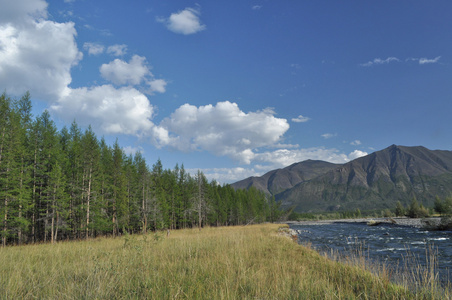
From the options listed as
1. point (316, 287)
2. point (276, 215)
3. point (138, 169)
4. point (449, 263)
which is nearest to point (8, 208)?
point (138, 169)

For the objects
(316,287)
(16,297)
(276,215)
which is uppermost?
(16,297)

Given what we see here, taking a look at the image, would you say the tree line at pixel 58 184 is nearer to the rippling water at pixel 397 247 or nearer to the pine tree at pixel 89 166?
the pine tree at pixel 89 166

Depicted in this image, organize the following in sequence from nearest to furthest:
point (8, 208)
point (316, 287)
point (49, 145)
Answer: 1. point (316, 287)
2. point (8, 208)
3. point (49, 145)

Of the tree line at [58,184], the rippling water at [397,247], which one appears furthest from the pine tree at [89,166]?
the rippling water at [397,247]

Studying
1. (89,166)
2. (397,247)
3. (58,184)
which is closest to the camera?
(397,247)

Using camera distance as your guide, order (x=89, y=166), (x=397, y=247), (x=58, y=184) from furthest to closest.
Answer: (x=89, y=166) < (x=58, y=184) < (x=397, y=247)

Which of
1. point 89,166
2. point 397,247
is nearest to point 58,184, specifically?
point 89,166

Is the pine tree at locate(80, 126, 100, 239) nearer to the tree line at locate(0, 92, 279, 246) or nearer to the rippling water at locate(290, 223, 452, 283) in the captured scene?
the tree line at locate(0, 92, 279, 246)

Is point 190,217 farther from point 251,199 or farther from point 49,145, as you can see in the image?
point 49,145

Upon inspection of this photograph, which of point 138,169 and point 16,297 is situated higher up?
point 138,169

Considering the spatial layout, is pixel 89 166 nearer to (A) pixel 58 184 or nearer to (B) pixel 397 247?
(A) pixel 58 184

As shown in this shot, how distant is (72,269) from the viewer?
584 cm

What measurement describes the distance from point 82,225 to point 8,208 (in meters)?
10.1

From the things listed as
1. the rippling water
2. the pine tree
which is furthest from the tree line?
the rippling water
